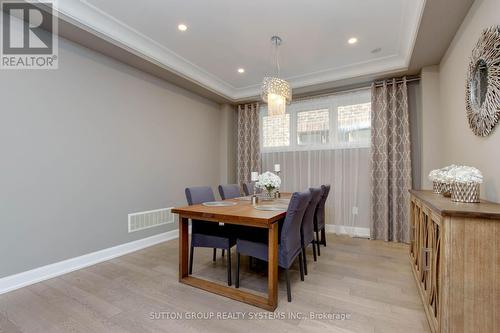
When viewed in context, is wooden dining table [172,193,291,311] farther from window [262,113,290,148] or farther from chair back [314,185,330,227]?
window [262,113,290,148]

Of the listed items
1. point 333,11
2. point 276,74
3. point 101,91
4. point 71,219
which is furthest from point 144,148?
point 333,11

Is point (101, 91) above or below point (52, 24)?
below

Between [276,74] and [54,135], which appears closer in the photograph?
[54,135]

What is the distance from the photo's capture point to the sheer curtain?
4055 millimetres

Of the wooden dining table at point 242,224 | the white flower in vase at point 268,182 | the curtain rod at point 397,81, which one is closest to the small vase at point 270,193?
the white flower in vase at point 268,182

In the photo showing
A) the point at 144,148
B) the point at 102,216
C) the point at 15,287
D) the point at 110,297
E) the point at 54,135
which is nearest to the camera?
the point at 110,297

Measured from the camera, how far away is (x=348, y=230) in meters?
4.11

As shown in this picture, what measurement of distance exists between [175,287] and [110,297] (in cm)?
55

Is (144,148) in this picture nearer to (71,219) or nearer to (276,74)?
(71,219)

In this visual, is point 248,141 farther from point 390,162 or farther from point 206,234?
point 206,234

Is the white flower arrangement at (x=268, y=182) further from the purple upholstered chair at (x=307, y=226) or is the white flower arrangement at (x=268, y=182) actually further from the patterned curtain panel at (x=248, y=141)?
the patterned curtain panel at (x=248, y=141)

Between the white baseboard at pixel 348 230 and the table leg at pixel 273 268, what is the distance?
8.53 feet

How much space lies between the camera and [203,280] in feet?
7.86

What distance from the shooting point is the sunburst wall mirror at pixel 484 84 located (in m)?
1.71
